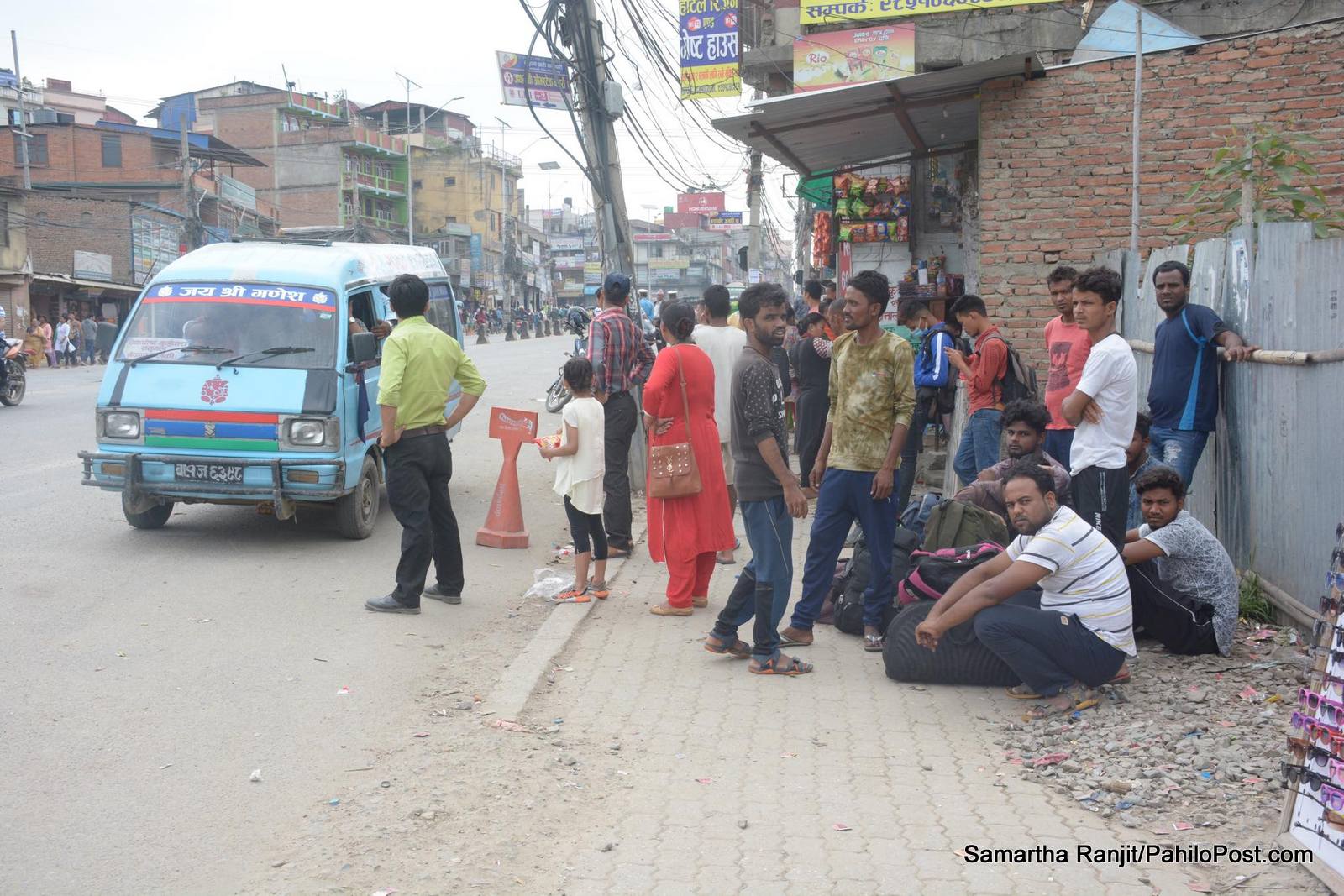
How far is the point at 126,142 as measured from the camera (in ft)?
174

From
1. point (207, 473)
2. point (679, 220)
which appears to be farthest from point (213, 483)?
point (679, 220)

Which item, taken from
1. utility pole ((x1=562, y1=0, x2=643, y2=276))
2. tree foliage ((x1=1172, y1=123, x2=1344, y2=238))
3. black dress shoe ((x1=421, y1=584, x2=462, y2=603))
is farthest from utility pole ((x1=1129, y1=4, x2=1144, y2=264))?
black dress shoe ((x1=421, y1=584, x2=462, y2=603))

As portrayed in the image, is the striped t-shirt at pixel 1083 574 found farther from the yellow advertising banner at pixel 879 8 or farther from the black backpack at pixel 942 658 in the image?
the yellow advertising banner at pixel 879 8

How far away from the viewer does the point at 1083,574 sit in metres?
5.10

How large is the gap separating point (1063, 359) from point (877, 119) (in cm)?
522

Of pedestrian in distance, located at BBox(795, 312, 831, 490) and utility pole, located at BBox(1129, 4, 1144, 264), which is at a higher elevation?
utility pole, located at BBox(1129, 4, 1144, 264)

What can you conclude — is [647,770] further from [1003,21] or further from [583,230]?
[583,230]

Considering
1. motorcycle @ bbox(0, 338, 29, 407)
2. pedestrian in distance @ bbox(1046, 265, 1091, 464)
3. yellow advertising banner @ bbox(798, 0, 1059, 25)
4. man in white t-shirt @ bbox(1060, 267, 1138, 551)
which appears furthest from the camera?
motorcycle @ bbox(0, 338, 29, 407)

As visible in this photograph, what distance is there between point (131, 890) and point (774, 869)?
6.61 ft

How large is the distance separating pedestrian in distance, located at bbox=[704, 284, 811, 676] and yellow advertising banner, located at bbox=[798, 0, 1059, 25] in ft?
37.4

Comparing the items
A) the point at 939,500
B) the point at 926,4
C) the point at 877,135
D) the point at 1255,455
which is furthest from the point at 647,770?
the point at 926,4

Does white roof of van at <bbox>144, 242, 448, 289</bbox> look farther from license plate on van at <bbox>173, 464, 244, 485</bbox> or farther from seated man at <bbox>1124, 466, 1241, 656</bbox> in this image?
seated man at <bbox>1124, 466, 1241, 656</bbox>

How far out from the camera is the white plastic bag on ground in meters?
7.83

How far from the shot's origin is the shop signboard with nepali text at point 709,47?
17.6 metres
